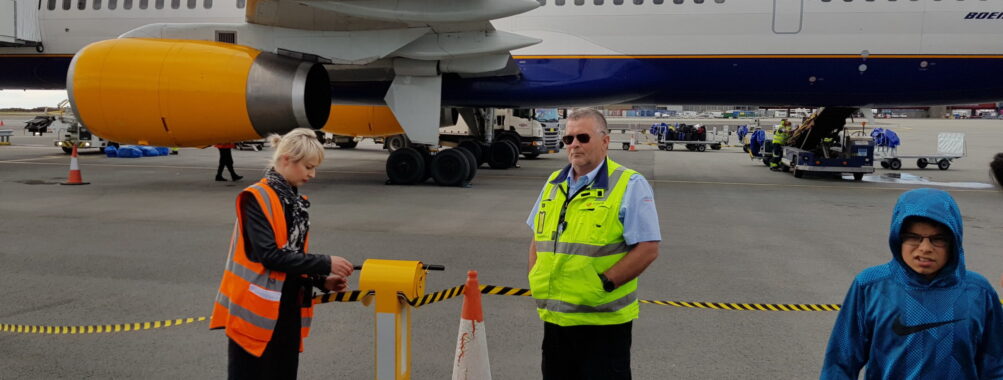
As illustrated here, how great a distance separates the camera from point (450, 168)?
45.1 ft

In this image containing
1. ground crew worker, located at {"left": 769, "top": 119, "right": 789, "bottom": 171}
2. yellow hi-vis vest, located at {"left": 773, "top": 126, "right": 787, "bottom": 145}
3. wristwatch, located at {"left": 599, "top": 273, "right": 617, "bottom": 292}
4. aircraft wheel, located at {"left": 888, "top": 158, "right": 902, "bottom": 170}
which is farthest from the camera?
aircraft wheel, located at {"left": 888, "top": 158, "right": 902, "bottom": 170}

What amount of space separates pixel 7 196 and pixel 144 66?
3.24 metres

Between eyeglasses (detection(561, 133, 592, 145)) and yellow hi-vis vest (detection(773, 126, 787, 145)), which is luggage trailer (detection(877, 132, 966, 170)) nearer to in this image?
yellow hi-vis vest (detection(773, 126, 787, 145))

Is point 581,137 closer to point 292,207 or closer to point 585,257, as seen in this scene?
point 585,257

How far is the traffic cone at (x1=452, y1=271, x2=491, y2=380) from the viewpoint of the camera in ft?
12.3

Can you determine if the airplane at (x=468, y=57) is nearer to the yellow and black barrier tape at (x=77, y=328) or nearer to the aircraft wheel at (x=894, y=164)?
the yellow and black barrier tape at (x=77, y=328)

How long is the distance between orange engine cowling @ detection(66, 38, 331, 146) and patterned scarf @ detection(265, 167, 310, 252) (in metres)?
8.07

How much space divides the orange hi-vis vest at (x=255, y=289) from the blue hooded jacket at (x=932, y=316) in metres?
2.30

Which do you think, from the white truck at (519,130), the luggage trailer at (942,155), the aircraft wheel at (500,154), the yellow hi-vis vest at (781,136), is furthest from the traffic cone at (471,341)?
the luggage trailer at (942,155)

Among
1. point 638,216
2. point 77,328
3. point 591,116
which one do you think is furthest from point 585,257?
point 77,328

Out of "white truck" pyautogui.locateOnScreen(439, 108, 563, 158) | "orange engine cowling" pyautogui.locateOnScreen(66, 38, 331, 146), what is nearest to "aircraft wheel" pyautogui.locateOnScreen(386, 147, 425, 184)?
"orange engine cowling" pyautogui.locateOnScreen(66, 38, 331, 146)

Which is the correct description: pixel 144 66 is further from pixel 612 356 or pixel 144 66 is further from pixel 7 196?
pixel 612 356

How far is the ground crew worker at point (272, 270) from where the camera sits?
10.0ft

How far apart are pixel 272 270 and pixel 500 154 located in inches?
628
